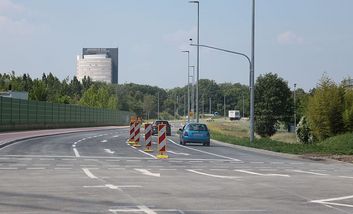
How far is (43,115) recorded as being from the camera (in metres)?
61.5

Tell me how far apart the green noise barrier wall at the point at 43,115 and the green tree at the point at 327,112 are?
949 inches

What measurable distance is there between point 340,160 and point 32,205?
1882 centimetres

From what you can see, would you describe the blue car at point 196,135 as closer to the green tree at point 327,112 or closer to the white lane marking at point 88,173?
the green tree at point 327,112

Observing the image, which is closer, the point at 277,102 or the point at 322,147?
the point at 322,147

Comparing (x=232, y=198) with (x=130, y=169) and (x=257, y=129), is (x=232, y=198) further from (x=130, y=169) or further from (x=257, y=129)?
(x=257, y=129)

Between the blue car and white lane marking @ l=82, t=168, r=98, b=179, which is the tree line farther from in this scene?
white lane marking @ l=82, t=168, r=98, b=179

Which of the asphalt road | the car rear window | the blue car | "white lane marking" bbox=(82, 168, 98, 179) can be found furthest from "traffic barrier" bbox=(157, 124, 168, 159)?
the car rear window

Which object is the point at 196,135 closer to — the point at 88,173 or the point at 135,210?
the point at 88,173

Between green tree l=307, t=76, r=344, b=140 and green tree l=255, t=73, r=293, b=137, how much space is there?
134ft

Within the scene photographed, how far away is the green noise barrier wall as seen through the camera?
49031 mm

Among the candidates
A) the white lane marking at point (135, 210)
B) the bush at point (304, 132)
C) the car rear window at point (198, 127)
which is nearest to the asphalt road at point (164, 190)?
the white lane marking at point (135, 210)

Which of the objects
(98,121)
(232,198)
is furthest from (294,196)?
(98,121)

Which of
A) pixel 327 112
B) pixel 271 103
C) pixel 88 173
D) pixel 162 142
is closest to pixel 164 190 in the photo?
pixel 88 173

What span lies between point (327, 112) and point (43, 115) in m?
31.9
